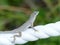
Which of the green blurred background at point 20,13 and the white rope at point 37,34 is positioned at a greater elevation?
the green blurred background at point 20,13

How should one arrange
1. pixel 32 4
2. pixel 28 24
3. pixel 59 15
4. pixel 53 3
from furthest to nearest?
pixel 32 4, pixel 53 3, pixel 59 15, pixel 28 24

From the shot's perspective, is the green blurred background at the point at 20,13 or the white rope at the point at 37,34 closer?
the white rope at the point at 37,34

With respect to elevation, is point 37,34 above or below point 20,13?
below

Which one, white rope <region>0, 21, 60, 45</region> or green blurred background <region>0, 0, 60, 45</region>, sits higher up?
green blurred background <region>0, 0, 60, 45</region>

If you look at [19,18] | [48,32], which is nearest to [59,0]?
[19,18]

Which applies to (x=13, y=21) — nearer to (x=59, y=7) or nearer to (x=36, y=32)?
(x=59, y=7)

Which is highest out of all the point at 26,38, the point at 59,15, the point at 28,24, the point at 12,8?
the point at 12,8

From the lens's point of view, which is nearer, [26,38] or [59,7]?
[26,38]

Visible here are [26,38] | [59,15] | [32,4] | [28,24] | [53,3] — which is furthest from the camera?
[32,4]

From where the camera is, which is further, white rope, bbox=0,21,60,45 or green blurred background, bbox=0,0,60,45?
green blurred background, bbox=0,0,60,45

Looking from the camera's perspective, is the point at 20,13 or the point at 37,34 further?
the point at 20,13

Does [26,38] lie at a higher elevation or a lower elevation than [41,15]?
lower
